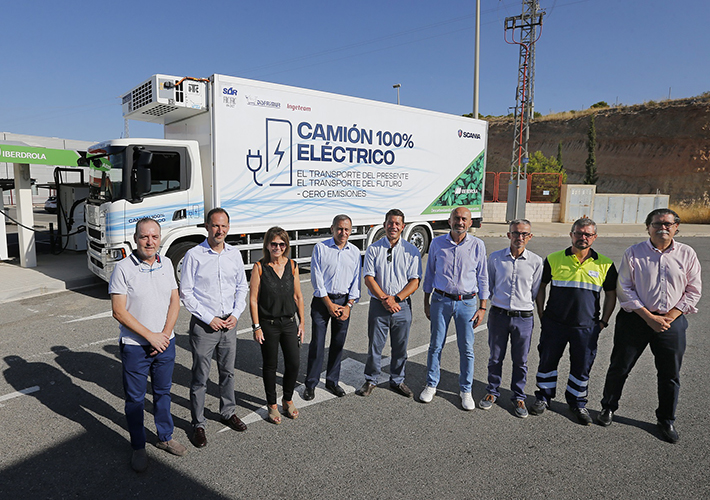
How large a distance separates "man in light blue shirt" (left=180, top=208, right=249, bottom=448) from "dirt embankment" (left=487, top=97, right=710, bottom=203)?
39188mm

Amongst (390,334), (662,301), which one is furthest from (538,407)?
(390,334)

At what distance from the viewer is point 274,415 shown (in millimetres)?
3943

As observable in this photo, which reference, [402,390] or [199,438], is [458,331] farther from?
[199,438]

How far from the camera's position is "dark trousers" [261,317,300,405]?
3898 millimetres

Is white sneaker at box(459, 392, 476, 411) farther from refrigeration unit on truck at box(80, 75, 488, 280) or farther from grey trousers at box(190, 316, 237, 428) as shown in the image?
refrigeration unit on truck at box(80, 75, 488, 280)

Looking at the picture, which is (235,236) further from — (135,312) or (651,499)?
(651,499)

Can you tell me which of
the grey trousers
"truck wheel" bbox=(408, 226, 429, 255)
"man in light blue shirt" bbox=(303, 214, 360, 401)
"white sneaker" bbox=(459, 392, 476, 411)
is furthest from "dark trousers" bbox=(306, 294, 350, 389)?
"truck wheel" bbox=(408, 226, 429, 255)

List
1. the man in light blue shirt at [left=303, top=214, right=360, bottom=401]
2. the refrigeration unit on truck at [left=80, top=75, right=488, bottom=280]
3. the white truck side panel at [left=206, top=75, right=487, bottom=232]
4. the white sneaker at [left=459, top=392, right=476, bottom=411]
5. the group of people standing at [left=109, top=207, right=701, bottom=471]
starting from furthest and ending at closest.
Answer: the white truck side panel at [left=206, top=75, right=487, bottom=232] → the refrigeration unit on truck at [left=80, top=75, right=488, bottom=280] → the man in light blue shirt at [left=303, top=214, right=360, bottom=401] → the white sneaker at [left=459, top=392, right=476, bottom=411] → the group of people standing at [left=109, top=207, right=701, bottom=471]

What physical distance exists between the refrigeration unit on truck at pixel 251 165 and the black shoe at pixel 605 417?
20.0 feet

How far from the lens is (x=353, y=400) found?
4.41 m

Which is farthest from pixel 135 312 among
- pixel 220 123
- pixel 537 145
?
pixel 537 145

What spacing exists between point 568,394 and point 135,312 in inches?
148

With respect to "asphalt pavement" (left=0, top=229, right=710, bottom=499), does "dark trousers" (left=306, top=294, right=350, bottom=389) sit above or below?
above

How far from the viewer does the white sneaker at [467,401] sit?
4230 mm
